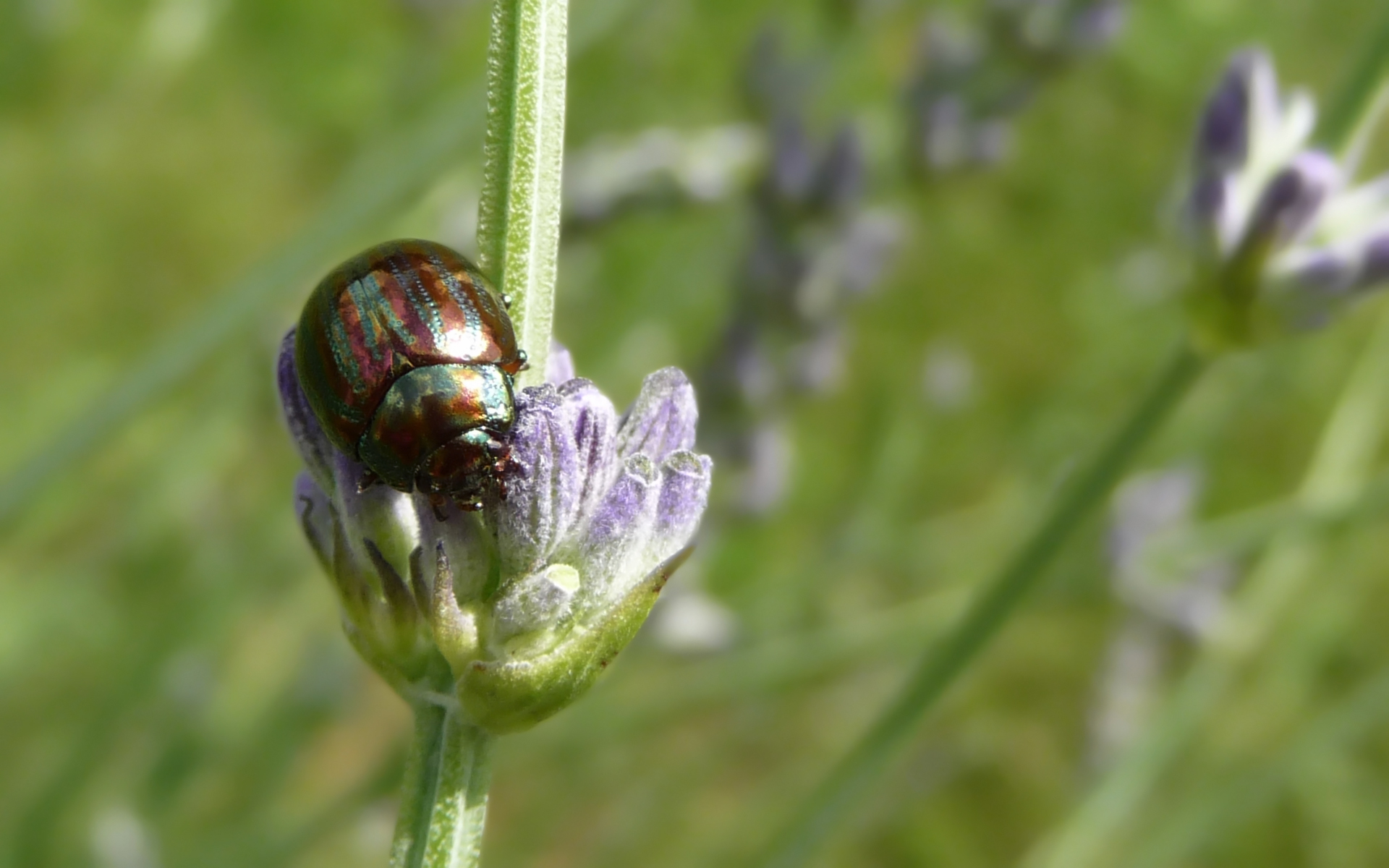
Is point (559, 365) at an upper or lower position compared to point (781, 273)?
lower

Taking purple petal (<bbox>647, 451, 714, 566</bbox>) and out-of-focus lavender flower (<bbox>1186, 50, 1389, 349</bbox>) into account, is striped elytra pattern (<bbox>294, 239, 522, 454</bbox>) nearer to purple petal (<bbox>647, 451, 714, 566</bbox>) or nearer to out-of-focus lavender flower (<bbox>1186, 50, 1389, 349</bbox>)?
purple petal (<bbox>647, 451, 714, 566</bbox>)

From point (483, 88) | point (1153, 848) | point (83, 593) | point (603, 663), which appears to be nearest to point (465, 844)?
point (603, 663)

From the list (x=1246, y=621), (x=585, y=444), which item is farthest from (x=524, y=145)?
(x=1246, y=621)

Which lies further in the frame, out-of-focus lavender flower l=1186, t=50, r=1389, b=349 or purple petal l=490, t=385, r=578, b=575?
out-of-focus lavender flower l=1186, t=50, r=1389, b=349

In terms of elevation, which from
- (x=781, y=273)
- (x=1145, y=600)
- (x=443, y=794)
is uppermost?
(x=781, y=273)

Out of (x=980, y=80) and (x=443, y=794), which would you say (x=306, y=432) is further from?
(x=980, y=80)

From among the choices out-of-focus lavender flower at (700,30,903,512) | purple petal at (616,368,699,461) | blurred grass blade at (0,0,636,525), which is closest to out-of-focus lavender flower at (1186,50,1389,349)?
purple petal at (616,368,699,461)
